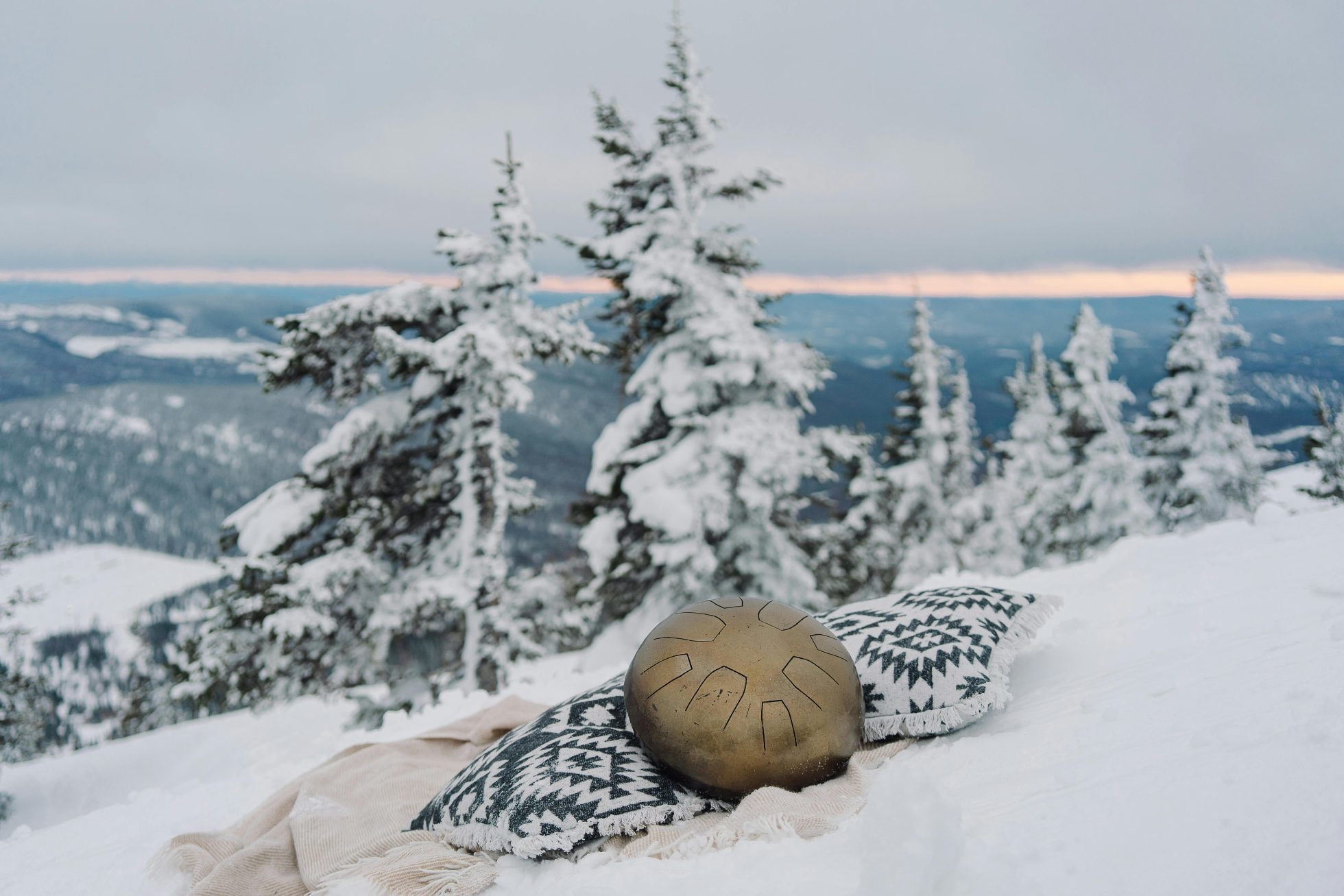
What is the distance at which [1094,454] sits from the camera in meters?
21.6

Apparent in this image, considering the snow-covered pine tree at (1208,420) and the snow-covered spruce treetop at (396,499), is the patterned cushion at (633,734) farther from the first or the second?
the snow-covered pine tree at (1208,420)

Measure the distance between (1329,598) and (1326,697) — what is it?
1.52m

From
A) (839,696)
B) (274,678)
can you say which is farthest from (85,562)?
(839,696)

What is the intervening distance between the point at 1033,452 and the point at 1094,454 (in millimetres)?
5793

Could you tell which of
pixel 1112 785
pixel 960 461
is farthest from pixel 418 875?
pixel 960 461

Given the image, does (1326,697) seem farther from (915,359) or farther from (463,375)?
(915,359)

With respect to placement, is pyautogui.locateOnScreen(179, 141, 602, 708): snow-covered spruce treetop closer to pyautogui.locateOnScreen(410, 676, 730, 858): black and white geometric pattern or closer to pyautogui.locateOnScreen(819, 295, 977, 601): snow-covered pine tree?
pyautogui.locateOnScreen(410, 676, 730, 858): black and white geometric pattern

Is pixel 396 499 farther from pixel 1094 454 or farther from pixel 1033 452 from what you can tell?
pixel 1033 452

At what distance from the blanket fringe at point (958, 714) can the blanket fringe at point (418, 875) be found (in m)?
1.95

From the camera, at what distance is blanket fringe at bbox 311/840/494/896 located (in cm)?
284

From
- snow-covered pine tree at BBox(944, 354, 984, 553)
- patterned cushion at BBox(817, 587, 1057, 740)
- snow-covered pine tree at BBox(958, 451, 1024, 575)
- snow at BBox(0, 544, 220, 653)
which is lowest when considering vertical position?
snow at BBox(0, 544, 220, 653)

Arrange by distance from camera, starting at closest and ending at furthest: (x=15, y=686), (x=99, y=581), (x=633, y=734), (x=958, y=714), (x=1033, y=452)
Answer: (x=958, y=714) → (x=633, y=734) → (x=15, y=686) → (x=1033, y=452) → (x=99, y=581)

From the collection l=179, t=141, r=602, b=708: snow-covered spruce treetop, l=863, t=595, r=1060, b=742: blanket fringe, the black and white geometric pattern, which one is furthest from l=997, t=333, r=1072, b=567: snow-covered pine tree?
the black and white geometric pattern

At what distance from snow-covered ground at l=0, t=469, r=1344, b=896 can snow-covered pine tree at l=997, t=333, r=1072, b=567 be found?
20790mm
